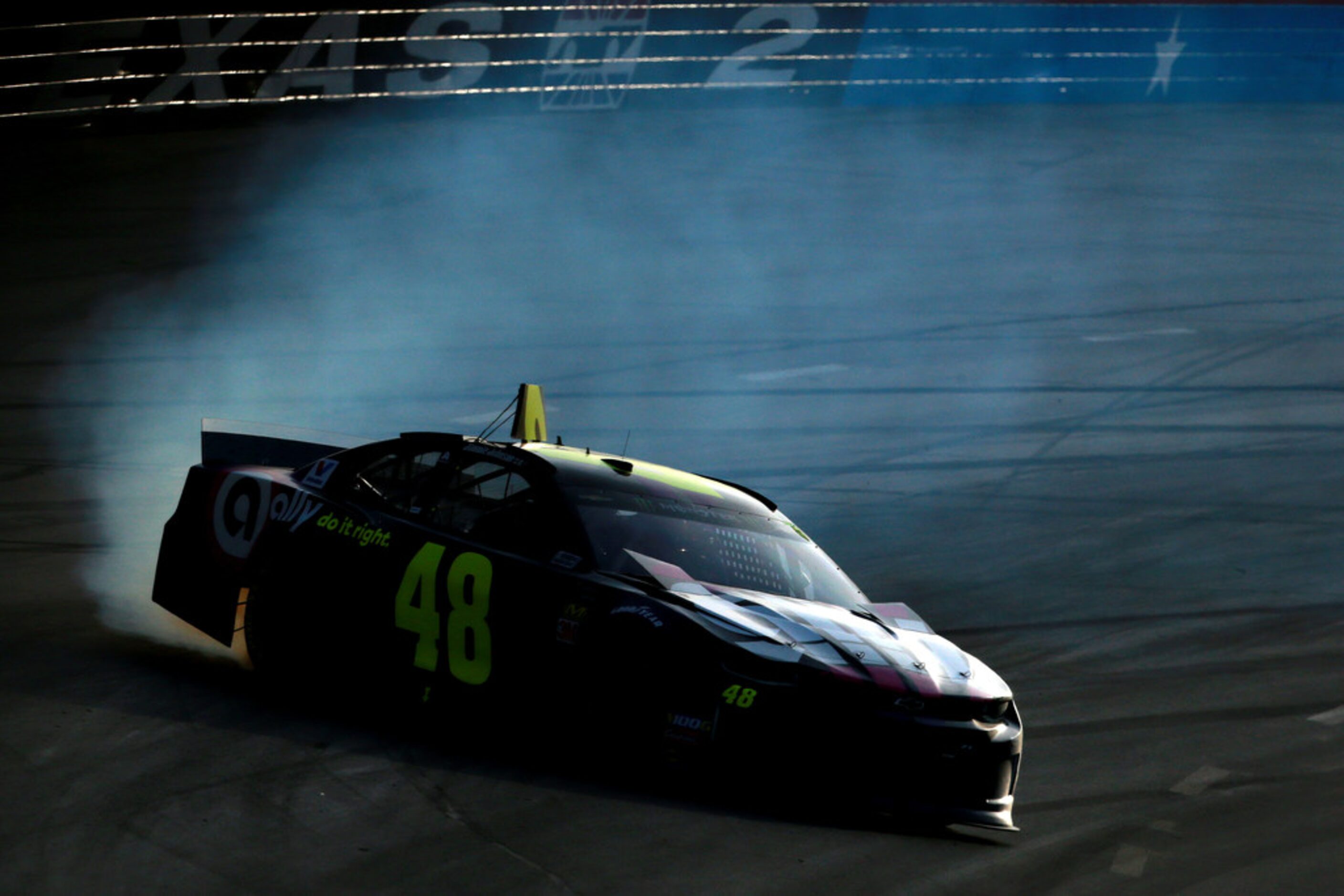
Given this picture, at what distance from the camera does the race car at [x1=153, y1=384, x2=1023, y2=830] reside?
18.3 ft

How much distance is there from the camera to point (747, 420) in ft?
44.6

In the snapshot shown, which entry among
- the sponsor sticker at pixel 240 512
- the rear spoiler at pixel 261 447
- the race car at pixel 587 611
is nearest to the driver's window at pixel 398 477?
the race car at pixel 587 611

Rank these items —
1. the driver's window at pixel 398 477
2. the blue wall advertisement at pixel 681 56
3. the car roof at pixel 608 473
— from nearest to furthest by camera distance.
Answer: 1. the car roof at pixel 608 473
2. the driver's window at pixel 398 477
3. the blue wall advertisement at pixel 681 56

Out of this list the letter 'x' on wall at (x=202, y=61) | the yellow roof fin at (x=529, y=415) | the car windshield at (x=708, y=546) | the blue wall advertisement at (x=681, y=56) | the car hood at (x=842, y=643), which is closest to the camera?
the car hood at (x=842, y=643)

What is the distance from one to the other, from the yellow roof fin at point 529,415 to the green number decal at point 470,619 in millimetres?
1737

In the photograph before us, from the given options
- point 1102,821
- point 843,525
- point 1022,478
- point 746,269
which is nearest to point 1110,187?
point 746,269

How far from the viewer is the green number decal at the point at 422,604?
20.9 feet

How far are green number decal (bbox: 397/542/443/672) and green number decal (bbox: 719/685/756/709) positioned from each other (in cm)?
130

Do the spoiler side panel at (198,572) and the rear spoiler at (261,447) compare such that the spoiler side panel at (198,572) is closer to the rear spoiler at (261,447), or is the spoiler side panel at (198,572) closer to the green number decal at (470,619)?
the rear spoiler at (261,447)

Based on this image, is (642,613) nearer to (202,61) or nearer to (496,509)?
(496,509)

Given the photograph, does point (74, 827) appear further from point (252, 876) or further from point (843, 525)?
point (843, 525)

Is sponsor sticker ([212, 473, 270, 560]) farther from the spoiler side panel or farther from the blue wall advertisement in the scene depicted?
the blue wall advertisement

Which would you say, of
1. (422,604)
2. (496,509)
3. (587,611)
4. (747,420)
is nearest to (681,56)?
(747,420)

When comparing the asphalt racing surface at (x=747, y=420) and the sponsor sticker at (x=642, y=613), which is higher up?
the sponsor sticker at (x=642, y=613)
